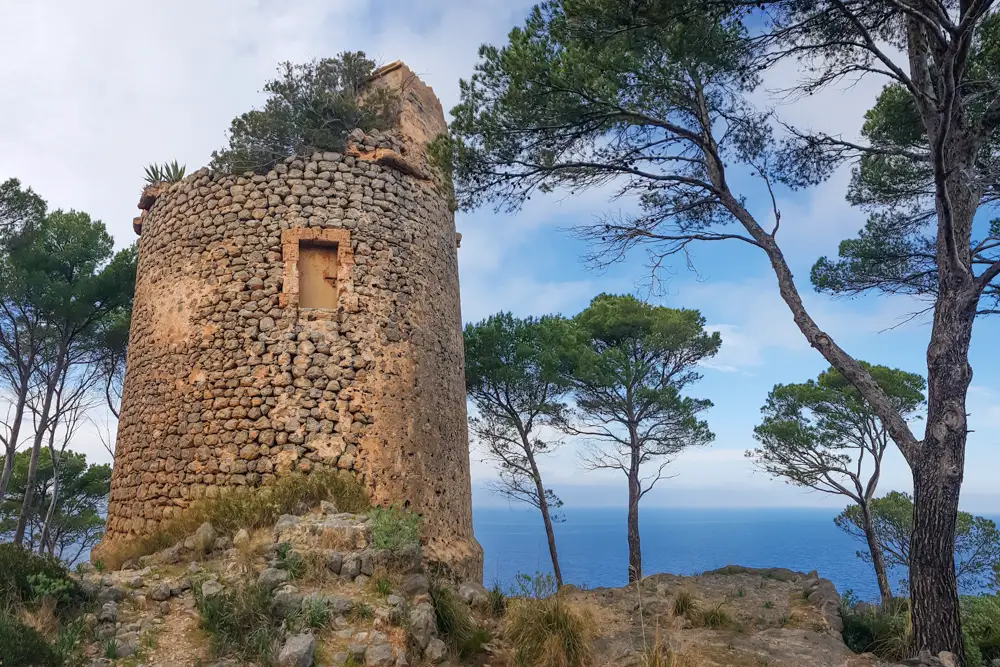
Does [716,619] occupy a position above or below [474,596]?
below

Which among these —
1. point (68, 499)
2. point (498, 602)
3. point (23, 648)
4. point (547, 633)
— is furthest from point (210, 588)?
point (68, 499)

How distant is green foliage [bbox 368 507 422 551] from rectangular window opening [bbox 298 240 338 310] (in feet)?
8.76

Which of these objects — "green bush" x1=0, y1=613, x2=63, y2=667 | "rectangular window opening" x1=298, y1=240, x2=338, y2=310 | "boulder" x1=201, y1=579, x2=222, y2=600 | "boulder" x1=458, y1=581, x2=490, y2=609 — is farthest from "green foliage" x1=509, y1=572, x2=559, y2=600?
"rectangular window opening" x1=298, y1=240, x2=338, y2=310

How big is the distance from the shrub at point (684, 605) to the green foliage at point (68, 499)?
581 inches

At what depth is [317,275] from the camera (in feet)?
24.7

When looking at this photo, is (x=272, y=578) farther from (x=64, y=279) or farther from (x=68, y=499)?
(x=68, y=499)

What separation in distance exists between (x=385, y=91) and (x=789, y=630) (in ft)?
26.7

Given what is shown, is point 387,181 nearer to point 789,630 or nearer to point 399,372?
point 399,372

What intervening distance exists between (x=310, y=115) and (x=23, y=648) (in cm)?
672

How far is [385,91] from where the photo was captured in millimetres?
8641

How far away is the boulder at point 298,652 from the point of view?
151 inches

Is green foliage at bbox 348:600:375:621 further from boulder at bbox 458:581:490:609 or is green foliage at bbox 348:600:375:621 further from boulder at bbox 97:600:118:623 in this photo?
boulder at bbox 97:600:118:623

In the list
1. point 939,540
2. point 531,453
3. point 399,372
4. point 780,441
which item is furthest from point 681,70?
point 780,441

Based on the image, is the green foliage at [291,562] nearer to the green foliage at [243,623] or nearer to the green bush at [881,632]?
the green foliage at [243,623]
